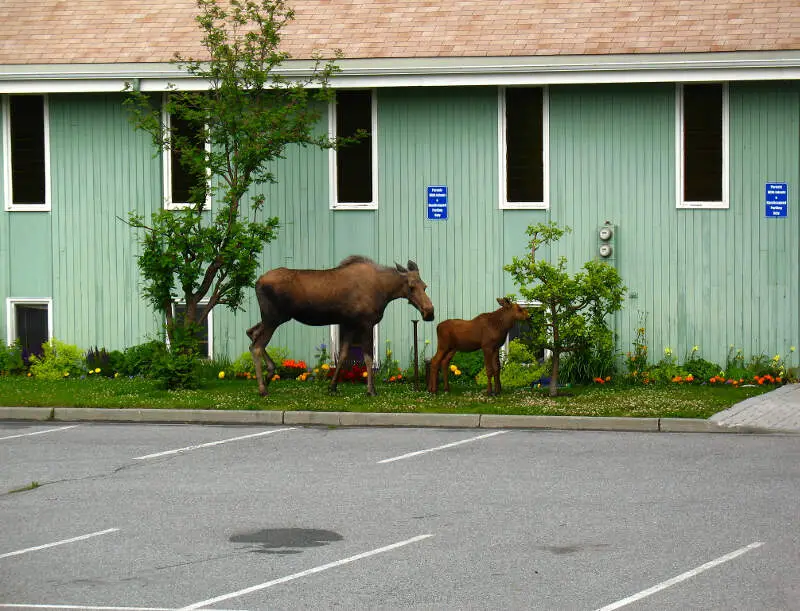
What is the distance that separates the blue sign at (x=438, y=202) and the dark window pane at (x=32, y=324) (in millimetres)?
6900

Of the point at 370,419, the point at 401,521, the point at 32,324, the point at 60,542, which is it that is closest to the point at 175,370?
the point at 370,419

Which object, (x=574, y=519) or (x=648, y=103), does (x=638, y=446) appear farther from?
(x=648, y=103)

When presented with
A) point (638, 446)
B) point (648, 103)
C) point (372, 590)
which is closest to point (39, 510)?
point (372, 590)

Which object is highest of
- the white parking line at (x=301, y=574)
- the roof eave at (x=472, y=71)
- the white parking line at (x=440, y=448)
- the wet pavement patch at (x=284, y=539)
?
the roof eave at (x=472, y=71)

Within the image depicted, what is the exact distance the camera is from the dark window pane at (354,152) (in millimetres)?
22391

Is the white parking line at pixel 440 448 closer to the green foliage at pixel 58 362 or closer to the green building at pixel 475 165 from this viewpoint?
the green building at pixel 475 165

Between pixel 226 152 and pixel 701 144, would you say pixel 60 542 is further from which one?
pixel 701 144

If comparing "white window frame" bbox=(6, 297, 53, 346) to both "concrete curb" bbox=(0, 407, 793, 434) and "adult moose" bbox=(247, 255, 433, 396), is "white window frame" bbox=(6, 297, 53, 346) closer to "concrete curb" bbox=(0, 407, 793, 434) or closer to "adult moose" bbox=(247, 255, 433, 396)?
→ "concrete curb" bbox=(0, 407, 793, 434)

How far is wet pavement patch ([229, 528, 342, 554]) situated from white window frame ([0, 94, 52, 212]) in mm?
14136

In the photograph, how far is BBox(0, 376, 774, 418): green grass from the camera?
17.0 meters

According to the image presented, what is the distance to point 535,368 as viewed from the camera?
20500mm

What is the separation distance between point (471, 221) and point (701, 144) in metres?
3.80

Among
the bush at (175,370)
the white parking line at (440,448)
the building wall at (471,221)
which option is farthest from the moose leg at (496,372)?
the bush at (175,370)

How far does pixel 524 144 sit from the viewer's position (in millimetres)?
21938
